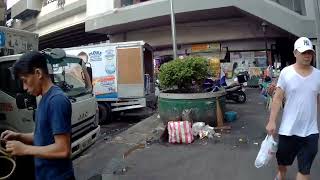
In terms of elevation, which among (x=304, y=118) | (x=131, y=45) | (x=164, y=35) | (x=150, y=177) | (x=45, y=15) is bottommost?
(x=150, y=177)

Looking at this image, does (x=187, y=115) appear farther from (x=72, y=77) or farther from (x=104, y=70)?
(x=104, y=70)

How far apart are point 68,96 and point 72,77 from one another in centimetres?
81

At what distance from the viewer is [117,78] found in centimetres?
1398

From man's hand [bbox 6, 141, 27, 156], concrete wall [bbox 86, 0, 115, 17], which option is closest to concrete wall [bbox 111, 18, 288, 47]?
concrete wall [bbox 86, 0, 115, 17]

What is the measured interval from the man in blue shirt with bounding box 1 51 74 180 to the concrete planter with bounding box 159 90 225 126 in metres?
6.97

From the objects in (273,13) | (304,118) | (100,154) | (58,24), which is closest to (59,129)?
(304,118)

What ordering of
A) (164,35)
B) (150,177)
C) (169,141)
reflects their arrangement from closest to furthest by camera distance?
1. (150,177)
2. (169,141)
3. (164,35)

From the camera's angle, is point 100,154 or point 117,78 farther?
point 117,78

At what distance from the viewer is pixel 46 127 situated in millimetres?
2791

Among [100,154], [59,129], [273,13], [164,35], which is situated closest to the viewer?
[59,129]

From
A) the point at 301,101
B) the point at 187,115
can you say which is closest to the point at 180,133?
the point at 187,115

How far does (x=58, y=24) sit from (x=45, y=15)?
11.9ft

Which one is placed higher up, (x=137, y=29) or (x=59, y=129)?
(x=137, y=29)

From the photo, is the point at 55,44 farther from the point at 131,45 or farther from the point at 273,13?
the point at 131,45
